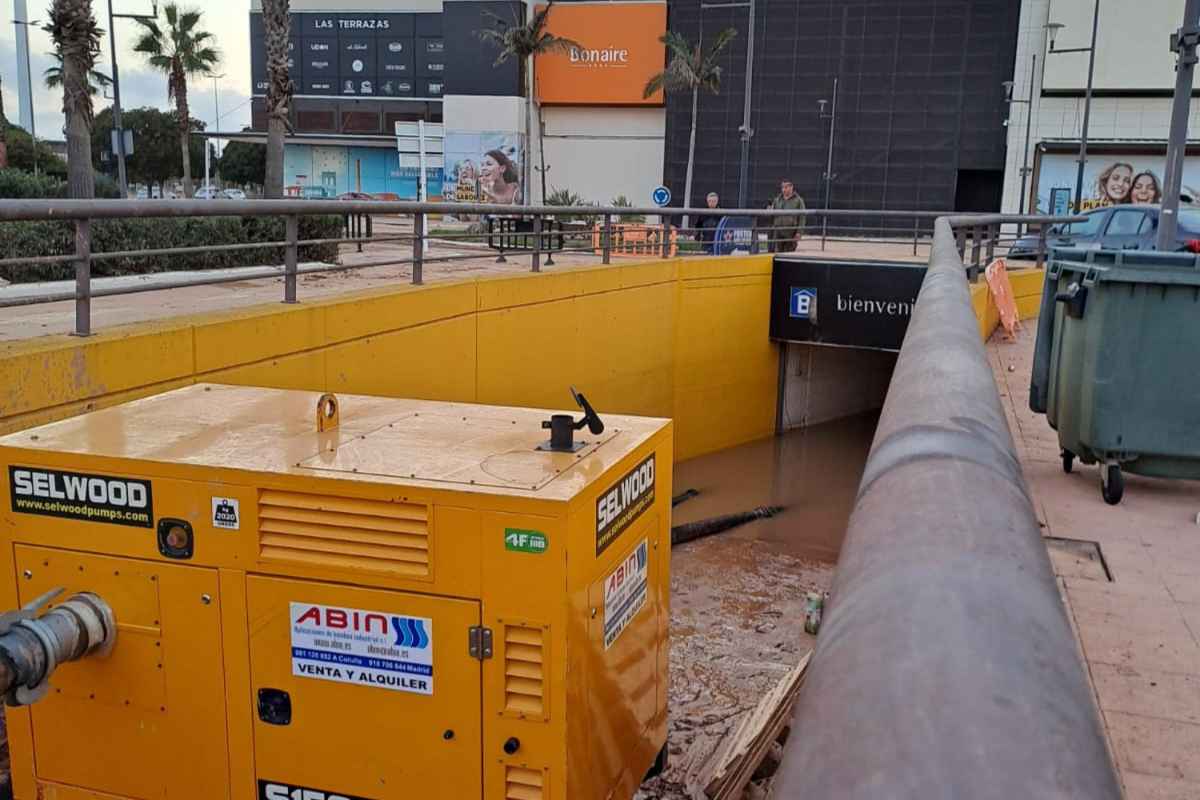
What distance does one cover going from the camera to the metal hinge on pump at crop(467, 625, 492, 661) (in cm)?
340

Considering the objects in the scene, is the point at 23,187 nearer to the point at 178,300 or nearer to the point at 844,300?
the point at 178,300

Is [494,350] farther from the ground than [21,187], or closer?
closer

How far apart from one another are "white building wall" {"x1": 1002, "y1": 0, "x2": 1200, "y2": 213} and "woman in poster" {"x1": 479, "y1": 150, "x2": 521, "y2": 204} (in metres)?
24.1

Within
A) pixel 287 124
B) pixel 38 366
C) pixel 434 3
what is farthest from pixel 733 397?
pixel 434 3

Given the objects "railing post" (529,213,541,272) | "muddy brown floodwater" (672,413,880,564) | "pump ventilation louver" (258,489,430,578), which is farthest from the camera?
"muddy brown floodwater" (672,413,880,564)

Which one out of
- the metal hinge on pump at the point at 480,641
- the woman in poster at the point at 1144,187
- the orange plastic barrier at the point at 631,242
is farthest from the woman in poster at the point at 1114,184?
the metal hinge on pump at the point at 480,641

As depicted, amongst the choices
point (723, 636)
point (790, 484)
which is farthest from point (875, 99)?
point (723, 636)

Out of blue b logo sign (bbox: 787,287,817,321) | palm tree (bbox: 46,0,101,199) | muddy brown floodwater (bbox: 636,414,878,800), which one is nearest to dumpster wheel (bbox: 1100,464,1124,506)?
muddy brown floodwater (bbox: 636,414,878,800)

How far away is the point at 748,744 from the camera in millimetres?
5559

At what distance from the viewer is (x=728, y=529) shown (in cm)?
1385

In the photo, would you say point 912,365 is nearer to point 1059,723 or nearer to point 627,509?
point 1059,723

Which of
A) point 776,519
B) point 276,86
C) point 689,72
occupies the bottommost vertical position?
point 776,519

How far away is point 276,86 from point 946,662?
22397 mm

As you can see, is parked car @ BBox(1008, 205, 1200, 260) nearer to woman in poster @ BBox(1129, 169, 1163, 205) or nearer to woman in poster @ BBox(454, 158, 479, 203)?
woman in poster @ BBox(1129, 169, 1163, 205)
